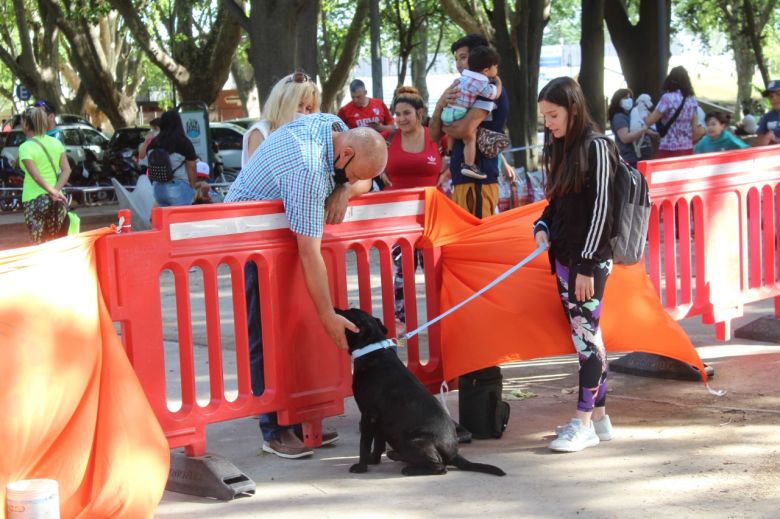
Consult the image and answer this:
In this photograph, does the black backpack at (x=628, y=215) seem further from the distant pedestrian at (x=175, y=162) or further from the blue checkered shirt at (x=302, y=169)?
the distant pedestrian at (x=175, y=162)

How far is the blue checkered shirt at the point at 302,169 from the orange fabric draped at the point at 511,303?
3.09 ft

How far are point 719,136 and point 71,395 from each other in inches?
401

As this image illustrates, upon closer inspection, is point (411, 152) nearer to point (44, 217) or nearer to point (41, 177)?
point (41, 177)

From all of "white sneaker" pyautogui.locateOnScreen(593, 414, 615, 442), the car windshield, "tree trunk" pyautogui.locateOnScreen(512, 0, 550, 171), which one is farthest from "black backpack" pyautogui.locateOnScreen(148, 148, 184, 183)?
the car windshield

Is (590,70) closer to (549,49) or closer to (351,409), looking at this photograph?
(351,409)

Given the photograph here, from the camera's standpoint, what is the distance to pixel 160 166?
13.4 meters

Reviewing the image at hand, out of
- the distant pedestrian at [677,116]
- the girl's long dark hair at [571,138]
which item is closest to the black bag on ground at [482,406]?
the girl's long dark hair at [571,138]

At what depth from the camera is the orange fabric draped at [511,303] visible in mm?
5602

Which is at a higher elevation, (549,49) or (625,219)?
(549,49)

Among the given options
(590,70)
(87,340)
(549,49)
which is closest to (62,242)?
(87,340)

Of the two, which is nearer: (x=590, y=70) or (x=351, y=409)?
(x=351, y=409)

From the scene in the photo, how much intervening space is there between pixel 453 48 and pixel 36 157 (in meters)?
4.26

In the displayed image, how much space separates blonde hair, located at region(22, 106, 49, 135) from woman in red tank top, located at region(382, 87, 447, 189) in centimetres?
354

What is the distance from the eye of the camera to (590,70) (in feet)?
61.7
